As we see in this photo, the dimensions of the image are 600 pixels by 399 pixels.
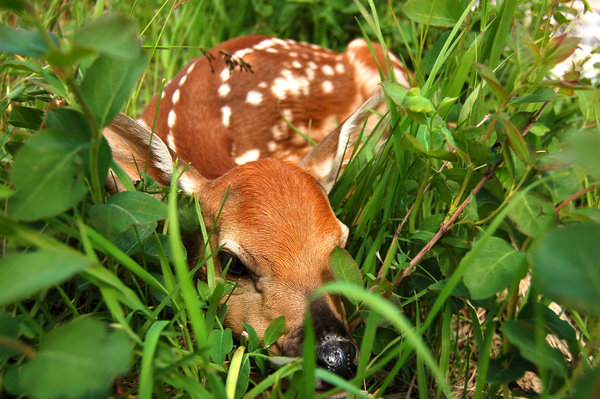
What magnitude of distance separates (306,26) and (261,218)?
3106 millimetres

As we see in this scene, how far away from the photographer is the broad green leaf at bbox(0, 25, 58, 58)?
3.40 feet

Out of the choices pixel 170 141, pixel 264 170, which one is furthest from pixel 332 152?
pixel 170 141

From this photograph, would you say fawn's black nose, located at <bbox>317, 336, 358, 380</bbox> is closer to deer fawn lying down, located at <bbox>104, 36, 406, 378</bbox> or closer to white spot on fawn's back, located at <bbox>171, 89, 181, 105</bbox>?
deer fawn lying down, located at <bbox>104, 36, 406, 378</bbox>

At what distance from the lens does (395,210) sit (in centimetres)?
209

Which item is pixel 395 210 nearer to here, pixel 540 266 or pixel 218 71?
pixel 540 266

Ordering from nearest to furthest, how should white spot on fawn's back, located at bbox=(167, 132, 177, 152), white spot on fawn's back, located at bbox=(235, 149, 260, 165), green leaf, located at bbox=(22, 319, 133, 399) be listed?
green leaf, located at bbox=(22, 319, 133, 399) < white spot on fawn's back, located at bbox=(167, 132, 177, 152) < white spot on fawn's back, located at bbox=(235, 149, 260, 165)

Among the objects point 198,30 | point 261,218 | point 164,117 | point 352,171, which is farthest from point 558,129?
point 198,30

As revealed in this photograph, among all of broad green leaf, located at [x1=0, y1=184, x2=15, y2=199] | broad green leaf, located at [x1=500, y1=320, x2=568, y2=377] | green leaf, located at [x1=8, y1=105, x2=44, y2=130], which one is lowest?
broad green leaf, located at [x1=500, y1=320, x2=568, y2=377]

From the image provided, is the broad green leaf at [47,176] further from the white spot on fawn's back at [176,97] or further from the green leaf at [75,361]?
the white spot on fawn's back at [176,97]

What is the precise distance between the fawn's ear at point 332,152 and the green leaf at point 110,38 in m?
1.42

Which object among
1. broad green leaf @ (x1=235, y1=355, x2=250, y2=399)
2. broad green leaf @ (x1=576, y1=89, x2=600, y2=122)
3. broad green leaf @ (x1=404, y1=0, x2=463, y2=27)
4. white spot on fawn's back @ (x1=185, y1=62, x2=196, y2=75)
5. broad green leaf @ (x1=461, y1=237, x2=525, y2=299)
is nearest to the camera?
broad green leaf @ (x1=461, y1=237, x2=525, y2=299)

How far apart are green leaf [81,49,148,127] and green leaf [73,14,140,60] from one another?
0.81 ft

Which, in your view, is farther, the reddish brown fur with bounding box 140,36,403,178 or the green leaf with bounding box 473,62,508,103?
the reddish brown fur with bounding box 140,36,403,178

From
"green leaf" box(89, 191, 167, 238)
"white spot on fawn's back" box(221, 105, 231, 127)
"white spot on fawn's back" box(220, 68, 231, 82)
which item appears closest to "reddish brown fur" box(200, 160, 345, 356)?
"green leaf" box(89, 191, 167, 238)
